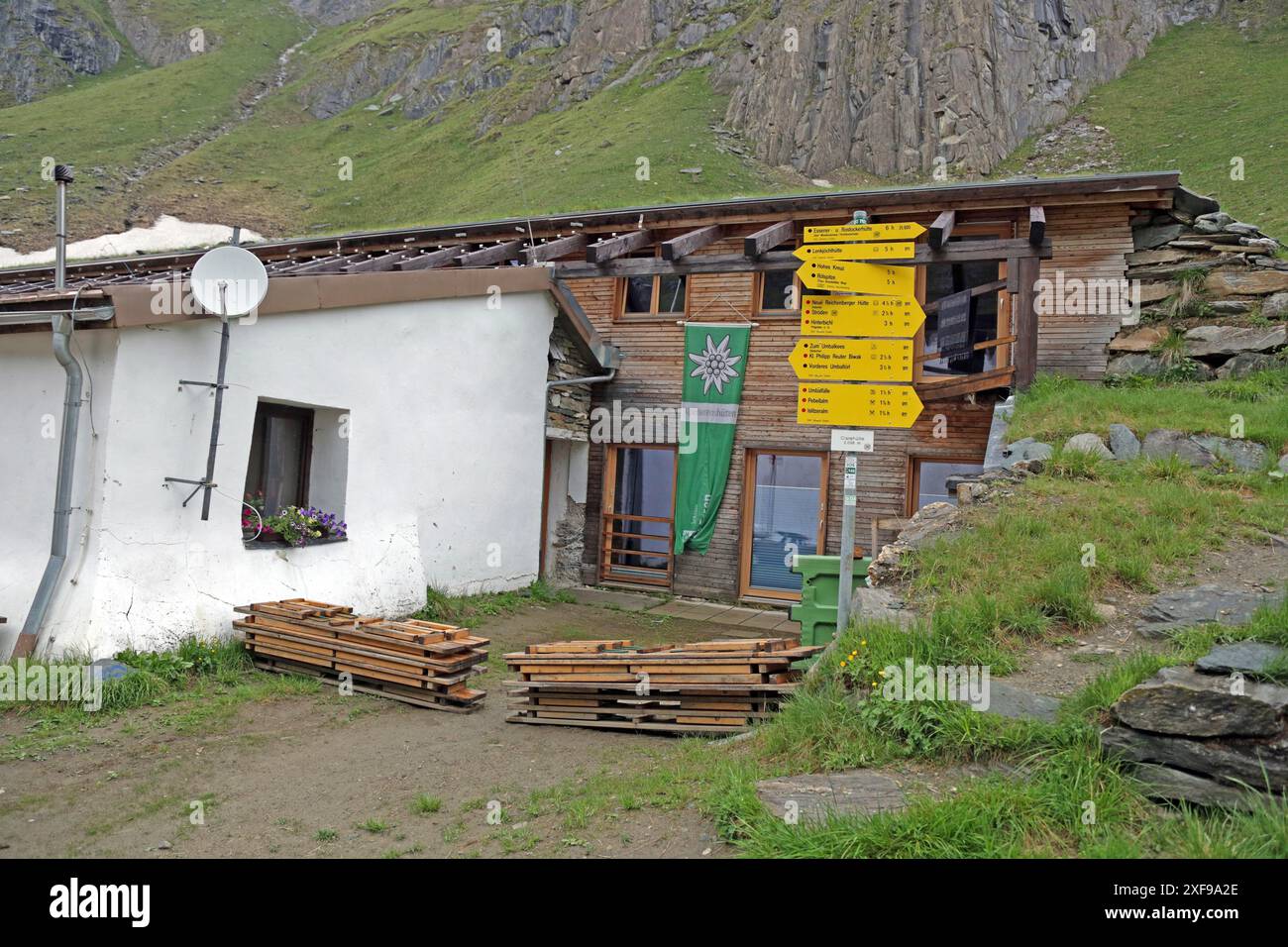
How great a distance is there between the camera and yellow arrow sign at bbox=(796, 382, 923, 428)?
5.44 metres

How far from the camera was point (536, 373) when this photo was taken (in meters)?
12.0

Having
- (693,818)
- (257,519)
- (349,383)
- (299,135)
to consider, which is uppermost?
(299,135)

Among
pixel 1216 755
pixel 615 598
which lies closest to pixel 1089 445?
pixel 1216 755

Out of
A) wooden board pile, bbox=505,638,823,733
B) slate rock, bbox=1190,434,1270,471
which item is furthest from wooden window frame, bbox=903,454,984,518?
wooden board pile, bbox=505,638,823,733

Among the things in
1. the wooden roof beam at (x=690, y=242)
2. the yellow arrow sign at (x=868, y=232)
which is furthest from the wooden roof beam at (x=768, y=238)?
the yellow arrow sign at (x=868, y=232)

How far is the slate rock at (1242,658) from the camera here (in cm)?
378

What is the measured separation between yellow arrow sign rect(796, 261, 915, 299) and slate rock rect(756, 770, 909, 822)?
9.89ft

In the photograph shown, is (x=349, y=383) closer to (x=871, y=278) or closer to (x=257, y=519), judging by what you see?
(x=257, y=519)

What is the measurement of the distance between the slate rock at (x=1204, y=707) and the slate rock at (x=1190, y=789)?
6.7 inches

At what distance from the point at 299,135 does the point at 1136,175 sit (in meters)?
52.5

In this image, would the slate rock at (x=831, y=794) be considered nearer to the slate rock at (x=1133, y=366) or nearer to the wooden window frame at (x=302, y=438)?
the wooden window frame at (x=302, y=438)

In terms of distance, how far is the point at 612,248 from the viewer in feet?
37.0

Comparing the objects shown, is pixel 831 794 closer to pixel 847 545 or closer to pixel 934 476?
pixel 847 545

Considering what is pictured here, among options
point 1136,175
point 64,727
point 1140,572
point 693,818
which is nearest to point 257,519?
point 64,727
